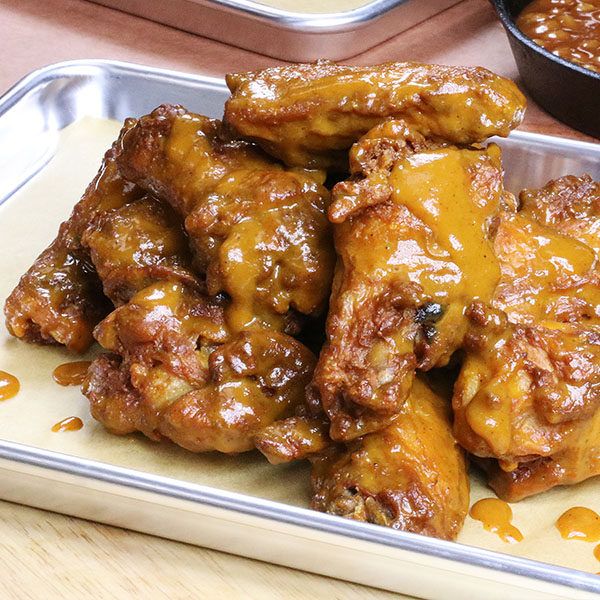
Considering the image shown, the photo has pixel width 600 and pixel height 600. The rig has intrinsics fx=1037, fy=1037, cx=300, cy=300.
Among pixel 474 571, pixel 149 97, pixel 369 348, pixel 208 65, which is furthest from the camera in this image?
pixel 208 65

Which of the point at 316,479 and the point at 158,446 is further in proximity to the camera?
the point at 158,446

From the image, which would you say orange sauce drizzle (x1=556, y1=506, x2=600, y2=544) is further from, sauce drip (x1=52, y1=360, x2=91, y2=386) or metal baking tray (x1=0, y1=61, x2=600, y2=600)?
sauce drip (x1=52, y1=360, x2=91, y2=386)

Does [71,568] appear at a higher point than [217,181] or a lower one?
lower

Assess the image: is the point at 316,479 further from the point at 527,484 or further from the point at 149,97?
the point at 149,97

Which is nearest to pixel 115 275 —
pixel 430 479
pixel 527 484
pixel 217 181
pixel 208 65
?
pixel 217 181

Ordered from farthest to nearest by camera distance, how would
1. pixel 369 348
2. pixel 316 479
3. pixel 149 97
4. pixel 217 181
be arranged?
pixel 149 97
pixel 217 181
pixel 316 479
pixel 369 348

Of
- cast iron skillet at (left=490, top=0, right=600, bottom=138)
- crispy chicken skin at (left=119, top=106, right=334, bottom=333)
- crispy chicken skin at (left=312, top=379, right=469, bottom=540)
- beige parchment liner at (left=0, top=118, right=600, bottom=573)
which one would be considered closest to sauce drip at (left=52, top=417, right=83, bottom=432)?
beige parchment liner at (left=0, top=118, right=600, bottom=573)

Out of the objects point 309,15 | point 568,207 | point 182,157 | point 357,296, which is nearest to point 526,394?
point 357,296
